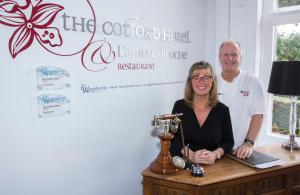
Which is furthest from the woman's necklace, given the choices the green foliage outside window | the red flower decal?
the green foliage outside window

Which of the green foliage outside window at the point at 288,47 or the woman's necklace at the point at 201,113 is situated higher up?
the green foliage outside window at the point at 288,47

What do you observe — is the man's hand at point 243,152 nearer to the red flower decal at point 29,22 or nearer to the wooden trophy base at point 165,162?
the wooden trophy base at point 165,162

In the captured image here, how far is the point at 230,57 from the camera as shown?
238 cm

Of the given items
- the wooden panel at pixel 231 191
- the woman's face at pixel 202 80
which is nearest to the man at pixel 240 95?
the woman's face at pixel 202 80

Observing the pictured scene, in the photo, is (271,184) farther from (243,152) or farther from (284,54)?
(284,54)

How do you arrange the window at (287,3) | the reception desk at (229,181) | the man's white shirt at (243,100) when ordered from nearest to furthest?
1. the reception desk at (229,181)
2. the man's white shirt at (243,100)
3. the window at (287,3)

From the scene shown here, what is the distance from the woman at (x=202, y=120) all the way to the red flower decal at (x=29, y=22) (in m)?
0.97

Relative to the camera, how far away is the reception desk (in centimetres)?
173

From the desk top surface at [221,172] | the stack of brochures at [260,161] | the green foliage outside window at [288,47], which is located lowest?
the desk top surface at [221,172]

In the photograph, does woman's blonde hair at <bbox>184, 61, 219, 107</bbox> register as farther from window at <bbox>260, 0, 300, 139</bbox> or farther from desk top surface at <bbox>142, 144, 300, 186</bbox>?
window at <bbox>260, 0, 300, 139</bbox>

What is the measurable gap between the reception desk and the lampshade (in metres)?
0.54

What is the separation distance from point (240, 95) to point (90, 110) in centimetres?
119

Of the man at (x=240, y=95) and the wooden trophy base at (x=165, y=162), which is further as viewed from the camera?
the man at (x=240, y=95)

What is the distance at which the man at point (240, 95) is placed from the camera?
2.40 meters
